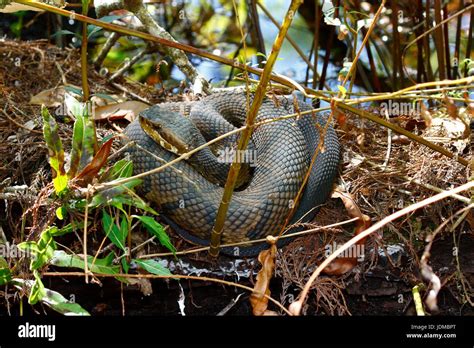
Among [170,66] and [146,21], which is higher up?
[146,21]

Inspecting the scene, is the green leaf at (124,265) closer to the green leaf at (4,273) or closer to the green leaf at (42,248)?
the green leaf at (42,248)

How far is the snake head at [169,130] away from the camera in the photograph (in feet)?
13.3

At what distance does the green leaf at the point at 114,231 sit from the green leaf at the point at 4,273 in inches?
19.4

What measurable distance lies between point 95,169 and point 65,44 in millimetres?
3383

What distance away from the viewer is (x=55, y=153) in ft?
11.1

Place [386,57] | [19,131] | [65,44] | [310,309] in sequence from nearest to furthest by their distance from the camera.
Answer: [310,309]
[19,131]
[65,44]
[386,57]

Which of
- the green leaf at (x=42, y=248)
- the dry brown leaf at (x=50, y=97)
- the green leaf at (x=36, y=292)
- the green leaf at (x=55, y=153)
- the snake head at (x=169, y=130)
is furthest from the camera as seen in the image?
the dry brown leaf at (x=50, y=97)

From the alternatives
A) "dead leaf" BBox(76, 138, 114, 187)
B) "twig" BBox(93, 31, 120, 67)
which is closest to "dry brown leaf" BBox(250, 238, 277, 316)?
"dead leaf" BBox(76, 138, 114, 187)

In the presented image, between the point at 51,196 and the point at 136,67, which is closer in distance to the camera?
the point at 51,196

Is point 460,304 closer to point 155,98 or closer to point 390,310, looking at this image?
point 390,310

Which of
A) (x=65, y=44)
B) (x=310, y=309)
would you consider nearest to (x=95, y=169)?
(x=310, y=309)

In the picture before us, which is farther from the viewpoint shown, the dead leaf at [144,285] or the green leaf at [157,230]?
the dead leaf at [144,285]

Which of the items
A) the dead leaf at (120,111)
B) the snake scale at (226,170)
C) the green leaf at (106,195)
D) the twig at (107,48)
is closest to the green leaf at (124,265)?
the green leaf at (106,195)

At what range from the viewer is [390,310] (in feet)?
12.1
